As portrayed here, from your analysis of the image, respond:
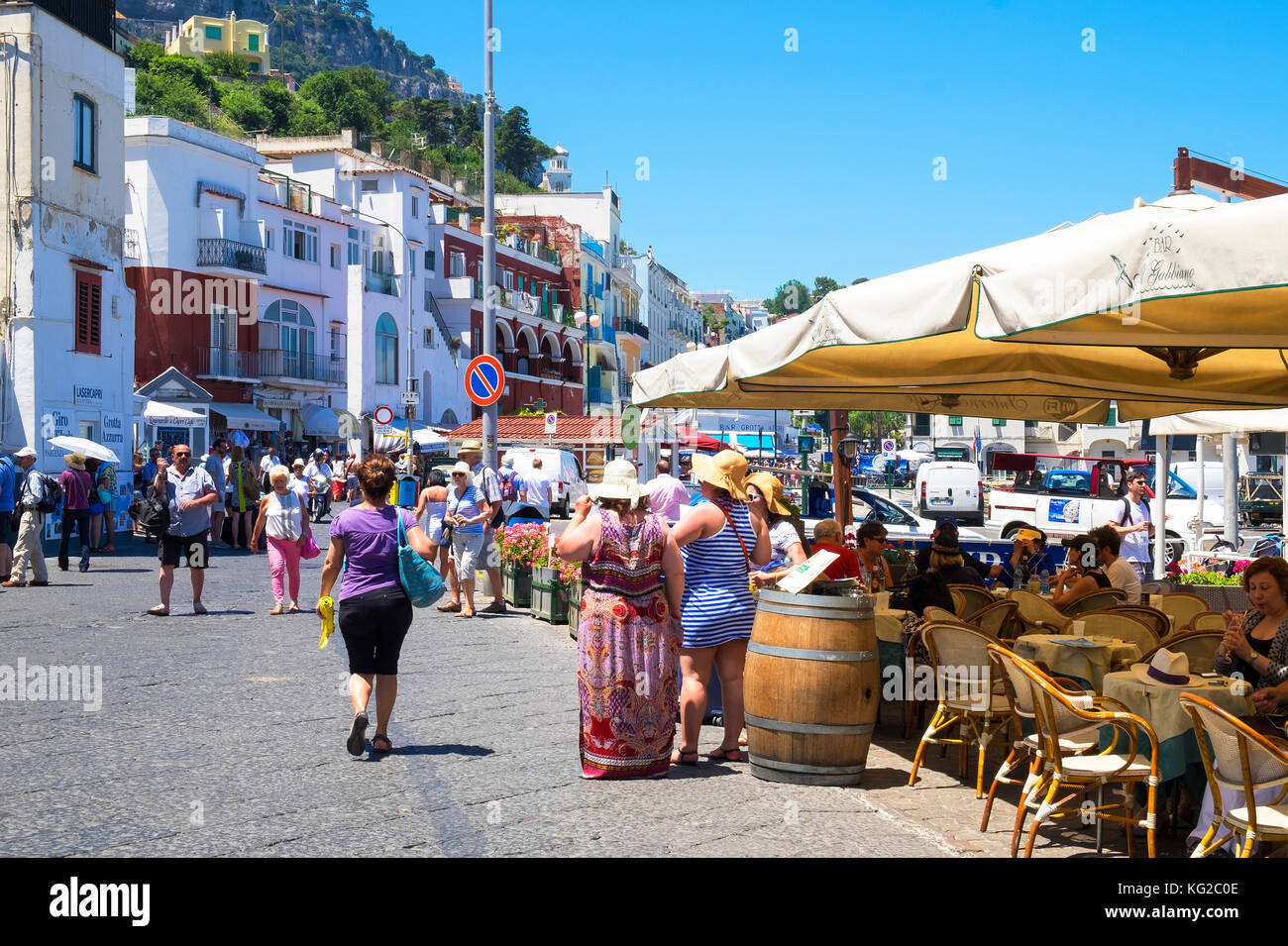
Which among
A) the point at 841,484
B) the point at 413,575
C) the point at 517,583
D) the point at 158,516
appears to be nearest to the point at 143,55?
the point at 517,583

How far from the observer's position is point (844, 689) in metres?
6.59

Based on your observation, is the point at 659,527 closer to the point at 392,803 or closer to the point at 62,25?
the point at 392,803

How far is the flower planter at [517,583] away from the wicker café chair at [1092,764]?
387 inches

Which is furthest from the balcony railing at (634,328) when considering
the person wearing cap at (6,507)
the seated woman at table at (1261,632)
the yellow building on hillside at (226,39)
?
the seated woman at table at (1261,632)

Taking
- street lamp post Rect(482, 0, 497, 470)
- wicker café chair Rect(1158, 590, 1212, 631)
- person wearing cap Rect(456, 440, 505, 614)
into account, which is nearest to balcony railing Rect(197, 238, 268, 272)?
street lamp post Rect(482, 0, 497, 470)

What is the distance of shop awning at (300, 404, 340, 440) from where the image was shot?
46594 mm

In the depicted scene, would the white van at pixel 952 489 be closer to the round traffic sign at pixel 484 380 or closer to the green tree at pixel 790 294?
the round traffic sign at pixel 484 380

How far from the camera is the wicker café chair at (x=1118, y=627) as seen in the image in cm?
745

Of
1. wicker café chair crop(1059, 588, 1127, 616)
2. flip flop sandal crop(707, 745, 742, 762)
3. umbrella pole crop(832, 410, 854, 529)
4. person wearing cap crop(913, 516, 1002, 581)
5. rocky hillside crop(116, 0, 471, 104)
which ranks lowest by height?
flip flop sandal crop(707, 745, 742, 762)

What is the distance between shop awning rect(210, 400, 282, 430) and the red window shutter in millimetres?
13086

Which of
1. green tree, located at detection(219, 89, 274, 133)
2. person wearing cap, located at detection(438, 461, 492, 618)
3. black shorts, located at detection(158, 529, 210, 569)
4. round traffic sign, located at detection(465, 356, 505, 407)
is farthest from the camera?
green tree, located at detection(219, 89, 274, 133)

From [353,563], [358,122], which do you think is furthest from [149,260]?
[358,122]

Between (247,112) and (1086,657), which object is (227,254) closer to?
(1086,657)

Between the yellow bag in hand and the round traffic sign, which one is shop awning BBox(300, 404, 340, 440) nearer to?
the round traffic sign
